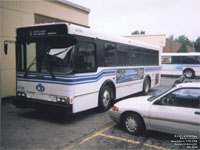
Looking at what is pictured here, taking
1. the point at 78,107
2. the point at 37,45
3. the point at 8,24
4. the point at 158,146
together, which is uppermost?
the point at 8,24

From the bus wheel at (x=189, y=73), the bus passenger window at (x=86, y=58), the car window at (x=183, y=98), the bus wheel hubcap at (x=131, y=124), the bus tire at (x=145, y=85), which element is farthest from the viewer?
the bus wheel at (x=189, y=73)

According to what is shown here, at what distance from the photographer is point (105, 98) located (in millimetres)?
7445

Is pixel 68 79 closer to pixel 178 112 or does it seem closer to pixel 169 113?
pixel 169 113

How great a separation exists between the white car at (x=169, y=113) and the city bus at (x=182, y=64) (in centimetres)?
1851

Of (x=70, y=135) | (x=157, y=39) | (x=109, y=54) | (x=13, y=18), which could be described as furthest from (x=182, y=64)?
(x=70, y=135)

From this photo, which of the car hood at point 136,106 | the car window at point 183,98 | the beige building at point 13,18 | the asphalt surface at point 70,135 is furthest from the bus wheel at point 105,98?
the beige building at point 13,18

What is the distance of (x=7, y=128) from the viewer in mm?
5637

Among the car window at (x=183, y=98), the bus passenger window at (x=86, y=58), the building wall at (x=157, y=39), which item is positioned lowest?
the car window at (x=183, y=98)

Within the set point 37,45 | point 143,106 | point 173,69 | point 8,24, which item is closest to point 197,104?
point 143,106

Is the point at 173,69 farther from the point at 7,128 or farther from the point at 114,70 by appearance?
the point at 7,128

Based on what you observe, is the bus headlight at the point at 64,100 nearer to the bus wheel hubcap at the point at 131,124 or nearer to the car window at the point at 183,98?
the bus wheel hubcap at the point at 131,124

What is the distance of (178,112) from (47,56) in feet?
12.9

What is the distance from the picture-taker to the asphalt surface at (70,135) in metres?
4.56

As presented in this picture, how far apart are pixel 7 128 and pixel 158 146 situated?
4.08 meters
